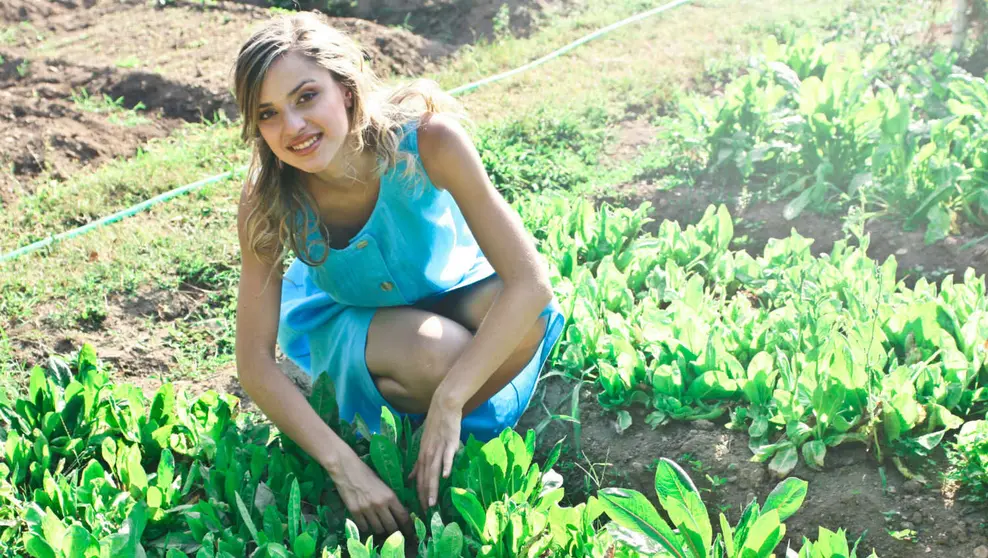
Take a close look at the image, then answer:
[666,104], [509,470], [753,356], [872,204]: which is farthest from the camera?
[666,104]

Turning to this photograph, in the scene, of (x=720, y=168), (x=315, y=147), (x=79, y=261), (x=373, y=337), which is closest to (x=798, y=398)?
(x=373, y=337)

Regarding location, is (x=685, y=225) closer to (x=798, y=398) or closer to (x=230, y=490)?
(x=798, y=398)

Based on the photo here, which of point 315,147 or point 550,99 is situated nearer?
point 315,147

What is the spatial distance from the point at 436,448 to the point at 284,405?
1.36 ft

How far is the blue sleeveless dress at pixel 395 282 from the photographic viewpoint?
2639 mm

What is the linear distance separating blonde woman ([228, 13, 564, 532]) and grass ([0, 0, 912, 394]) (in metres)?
0.99

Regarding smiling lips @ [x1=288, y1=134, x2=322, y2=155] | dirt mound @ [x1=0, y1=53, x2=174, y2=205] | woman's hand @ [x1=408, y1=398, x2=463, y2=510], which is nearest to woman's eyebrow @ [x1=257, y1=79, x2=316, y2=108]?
smiling lips @ [x1=288, y1=134, x2=322, y2=155]

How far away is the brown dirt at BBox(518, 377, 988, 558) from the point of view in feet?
7.50

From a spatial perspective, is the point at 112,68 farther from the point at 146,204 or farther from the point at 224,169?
the point at 146,204

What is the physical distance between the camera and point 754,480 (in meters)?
2.52

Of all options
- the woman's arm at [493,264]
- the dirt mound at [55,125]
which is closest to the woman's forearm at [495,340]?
the woman's arm at [493,264]

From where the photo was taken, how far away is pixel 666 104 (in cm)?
519

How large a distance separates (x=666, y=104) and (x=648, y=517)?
11.6ft

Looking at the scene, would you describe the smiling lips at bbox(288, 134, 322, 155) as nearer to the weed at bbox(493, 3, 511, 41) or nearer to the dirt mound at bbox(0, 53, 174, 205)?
the dirt mound at bbox(0, 53, 174, 205)
